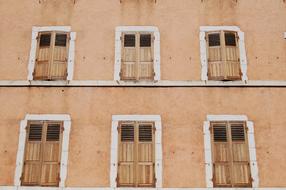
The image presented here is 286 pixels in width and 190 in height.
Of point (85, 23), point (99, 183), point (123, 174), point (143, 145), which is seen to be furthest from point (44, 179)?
point (85, 23)

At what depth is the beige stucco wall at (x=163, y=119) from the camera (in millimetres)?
10922

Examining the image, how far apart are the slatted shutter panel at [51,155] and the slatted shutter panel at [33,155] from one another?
15 cm

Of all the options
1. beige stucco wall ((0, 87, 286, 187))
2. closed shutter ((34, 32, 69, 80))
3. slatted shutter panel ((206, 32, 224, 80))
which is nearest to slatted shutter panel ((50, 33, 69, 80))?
closed shutter ((34, 32, 69, 80))

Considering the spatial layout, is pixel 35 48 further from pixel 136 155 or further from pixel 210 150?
pixel 210 150

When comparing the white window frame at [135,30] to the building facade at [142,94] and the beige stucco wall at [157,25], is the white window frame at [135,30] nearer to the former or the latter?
the building facade at [142,94]

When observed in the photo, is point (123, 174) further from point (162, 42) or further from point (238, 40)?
point (238, 40)

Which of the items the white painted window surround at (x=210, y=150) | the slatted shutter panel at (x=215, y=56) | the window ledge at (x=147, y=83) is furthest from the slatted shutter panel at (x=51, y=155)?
the slatted shutter panel at (x=215, y=56)

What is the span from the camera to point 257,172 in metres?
10.8

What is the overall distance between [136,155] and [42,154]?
263cm

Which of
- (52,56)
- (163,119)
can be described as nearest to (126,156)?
(163,119)

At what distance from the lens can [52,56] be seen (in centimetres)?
1205

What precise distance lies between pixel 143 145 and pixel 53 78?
337cm

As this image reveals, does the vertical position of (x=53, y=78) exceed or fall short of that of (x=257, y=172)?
it exceeds it

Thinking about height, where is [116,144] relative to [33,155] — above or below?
above
